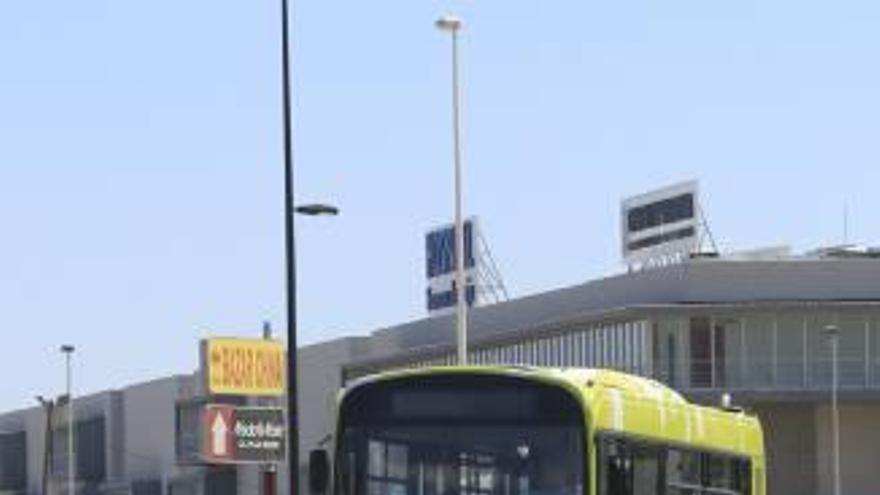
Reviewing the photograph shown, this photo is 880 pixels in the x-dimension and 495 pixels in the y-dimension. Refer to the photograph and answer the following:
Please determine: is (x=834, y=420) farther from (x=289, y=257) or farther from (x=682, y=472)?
(x=682, y=472)

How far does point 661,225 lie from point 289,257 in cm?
6248

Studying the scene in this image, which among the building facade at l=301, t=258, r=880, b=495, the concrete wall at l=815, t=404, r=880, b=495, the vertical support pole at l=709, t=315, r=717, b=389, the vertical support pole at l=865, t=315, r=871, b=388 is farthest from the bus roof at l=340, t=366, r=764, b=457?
the vertical support pole at l=709, t=315, r=717, b=389

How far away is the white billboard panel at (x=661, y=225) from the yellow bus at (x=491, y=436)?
70.9 metres

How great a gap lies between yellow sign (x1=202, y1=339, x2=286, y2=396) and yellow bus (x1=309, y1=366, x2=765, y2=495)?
54.8m

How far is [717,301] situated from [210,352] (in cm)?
2170

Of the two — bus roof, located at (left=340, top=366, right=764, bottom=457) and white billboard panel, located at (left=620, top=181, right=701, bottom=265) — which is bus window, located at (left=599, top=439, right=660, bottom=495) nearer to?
bus roof, located at (left=340, top=366, right=764, bottom=457)

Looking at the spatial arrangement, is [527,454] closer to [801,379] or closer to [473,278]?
[801,379]

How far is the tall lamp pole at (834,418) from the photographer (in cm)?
8381

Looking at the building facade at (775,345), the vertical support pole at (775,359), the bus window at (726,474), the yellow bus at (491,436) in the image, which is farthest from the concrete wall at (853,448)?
the yellow bus at (491,436)

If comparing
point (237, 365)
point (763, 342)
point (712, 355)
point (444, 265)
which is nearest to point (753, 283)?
point (763, 342)

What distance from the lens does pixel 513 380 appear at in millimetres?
18266

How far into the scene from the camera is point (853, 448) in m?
85.3

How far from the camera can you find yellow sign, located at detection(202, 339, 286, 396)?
246ft

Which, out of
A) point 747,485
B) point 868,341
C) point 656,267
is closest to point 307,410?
point 656,267
